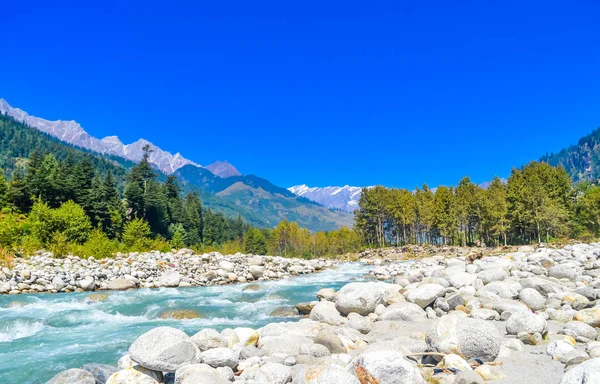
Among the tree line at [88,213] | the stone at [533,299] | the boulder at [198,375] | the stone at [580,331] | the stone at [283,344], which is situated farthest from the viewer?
the tree line at [88,213]

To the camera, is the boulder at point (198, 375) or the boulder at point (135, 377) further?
the boulder at point (135, 377)

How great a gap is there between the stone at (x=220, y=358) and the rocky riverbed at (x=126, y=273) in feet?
57.5

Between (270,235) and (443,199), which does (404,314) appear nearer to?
(443,199)

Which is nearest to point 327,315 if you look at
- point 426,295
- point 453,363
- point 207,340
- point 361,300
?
point 361,300

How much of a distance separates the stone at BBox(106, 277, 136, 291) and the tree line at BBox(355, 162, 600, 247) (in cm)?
5001

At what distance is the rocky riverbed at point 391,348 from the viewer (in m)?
5.30

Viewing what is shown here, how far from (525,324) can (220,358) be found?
626cm

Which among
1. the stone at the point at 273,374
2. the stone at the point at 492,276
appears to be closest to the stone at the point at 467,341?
the stone at the point at 273,374

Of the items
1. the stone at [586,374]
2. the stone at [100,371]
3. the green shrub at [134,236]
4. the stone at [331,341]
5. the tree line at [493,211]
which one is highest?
the tree line at [493,211]

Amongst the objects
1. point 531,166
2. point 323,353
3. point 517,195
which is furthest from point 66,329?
point 531,166

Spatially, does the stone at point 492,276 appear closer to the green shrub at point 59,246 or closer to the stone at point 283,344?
the stone at point 283,344

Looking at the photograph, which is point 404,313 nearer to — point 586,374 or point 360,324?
point 360,324

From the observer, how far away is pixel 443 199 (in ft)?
227

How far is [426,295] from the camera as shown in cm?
1118
